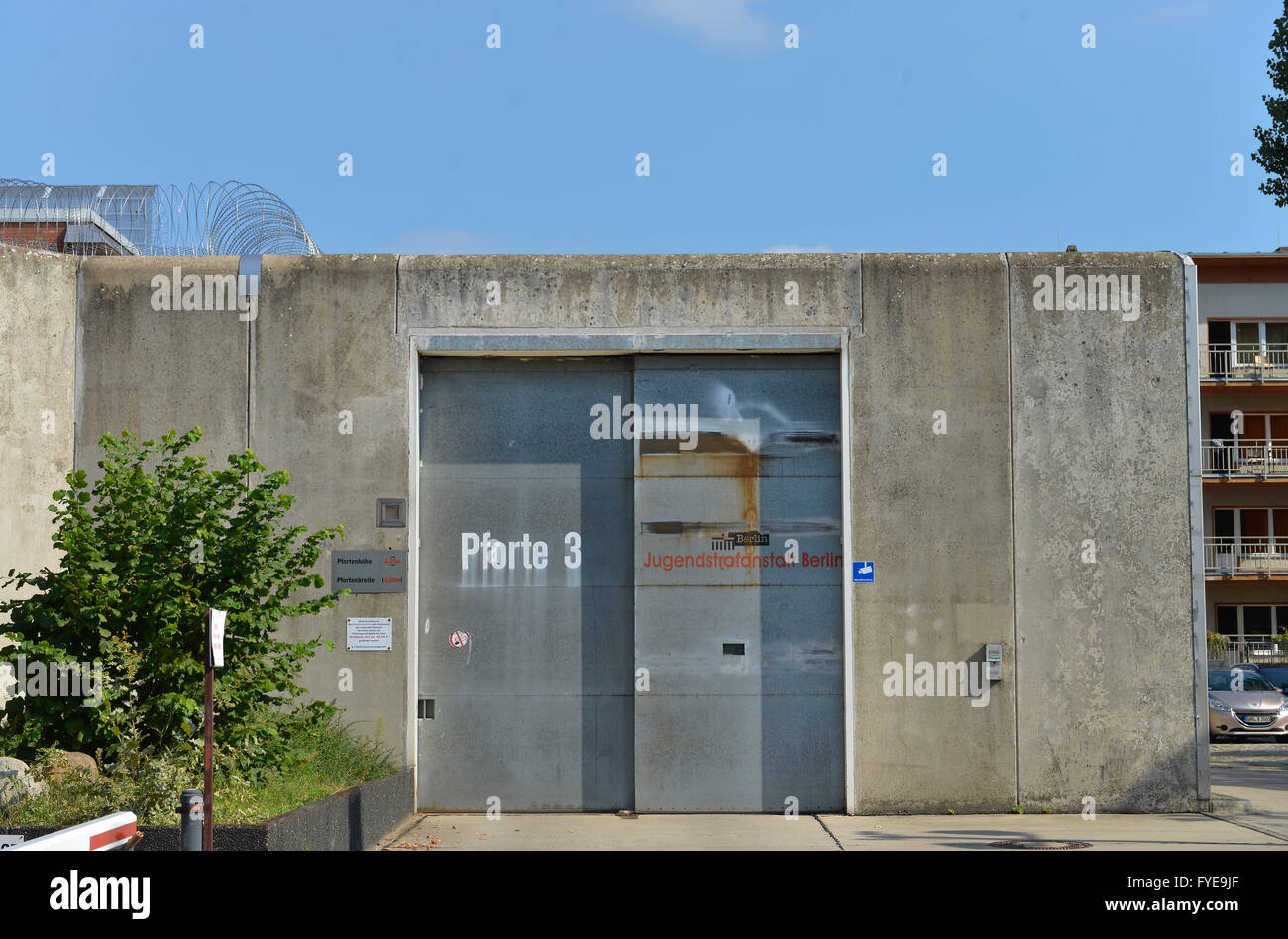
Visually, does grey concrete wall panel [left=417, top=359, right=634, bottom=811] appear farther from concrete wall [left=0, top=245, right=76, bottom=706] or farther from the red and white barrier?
the red and white barrier

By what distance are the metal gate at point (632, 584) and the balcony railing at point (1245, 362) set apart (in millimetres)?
32789

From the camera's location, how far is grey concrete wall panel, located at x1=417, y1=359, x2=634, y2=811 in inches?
535

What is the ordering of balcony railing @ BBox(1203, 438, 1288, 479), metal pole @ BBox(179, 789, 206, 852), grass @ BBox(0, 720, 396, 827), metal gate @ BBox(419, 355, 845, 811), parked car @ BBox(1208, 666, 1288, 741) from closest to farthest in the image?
metal pole @ BBox(179, 789, 206, 852) < grass @ BBox(0, 720, 396, 827) < metal gate @ BBox(419, 355, 845, 811) < parked car @ BBox(1208, 666, 1288, 741) < balcony railing @ BBox(1203, 438, 1288, 479)

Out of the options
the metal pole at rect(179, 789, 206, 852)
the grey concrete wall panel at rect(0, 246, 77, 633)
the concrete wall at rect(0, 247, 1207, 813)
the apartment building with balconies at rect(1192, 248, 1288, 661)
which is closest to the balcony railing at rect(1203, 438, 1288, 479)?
the apartment building with balconies at rect(1192, 248, 1288, 661)

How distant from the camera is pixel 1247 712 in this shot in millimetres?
25250

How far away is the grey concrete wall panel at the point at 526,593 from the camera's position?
13602 millimetres

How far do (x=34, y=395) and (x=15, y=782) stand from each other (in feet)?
16.0

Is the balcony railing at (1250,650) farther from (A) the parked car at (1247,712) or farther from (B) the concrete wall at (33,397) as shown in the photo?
(B) the concrete wall at (33,397)

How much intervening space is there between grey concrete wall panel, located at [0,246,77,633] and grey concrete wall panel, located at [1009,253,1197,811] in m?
9.84

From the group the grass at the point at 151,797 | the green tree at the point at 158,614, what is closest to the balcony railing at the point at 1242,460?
the green tree at the point at 158,614

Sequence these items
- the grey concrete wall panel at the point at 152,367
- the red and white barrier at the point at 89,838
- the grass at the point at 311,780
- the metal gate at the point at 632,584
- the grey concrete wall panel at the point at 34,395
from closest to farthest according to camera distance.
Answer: the red and white barrier at the point at 89,838
the grass at the point at 311,780
the grey concrete wall panel at the point at 34,395
the metal gate at the point at 632,584
the grey concrete wall panel at the point at 152,367

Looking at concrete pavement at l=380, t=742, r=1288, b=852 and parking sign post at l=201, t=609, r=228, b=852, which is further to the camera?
concrete pavement at l=380, t=742, r=1288, b=852

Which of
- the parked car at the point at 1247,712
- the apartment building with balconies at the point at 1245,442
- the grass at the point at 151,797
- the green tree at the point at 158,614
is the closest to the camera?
the grass at the point at 151,797

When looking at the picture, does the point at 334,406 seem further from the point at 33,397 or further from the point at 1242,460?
the point at 1242,460
